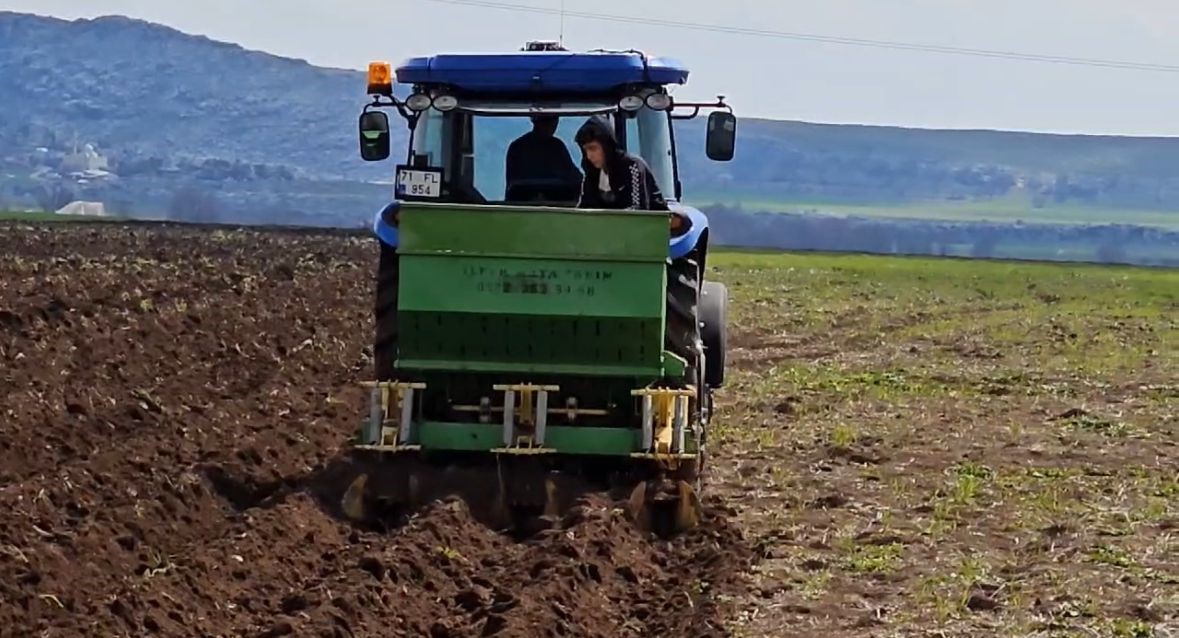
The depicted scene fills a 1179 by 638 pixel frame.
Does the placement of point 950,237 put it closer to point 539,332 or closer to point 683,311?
point 683,311

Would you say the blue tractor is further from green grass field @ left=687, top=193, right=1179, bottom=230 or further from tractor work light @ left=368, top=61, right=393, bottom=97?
green grass field @ left=687, top=193, right=1179, bottom=230

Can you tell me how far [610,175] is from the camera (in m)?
11.1

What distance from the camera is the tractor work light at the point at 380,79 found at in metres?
11.5

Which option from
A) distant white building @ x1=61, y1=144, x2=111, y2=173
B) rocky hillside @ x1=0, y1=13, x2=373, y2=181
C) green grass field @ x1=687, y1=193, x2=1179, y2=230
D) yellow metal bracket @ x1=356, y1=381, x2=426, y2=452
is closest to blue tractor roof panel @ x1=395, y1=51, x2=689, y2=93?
yellow metal bracket @ x1=356, y1=381, x2=426, y2=452

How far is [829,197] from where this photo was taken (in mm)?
137125

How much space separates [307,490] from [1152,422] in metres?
7.91

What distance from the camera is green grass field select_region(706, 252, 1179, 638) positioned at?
9.05 meters

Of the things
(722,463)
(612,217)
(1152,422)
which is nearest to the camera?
(612,217)

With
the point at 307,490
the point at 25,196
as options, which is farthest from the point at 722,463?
the point at 25,196

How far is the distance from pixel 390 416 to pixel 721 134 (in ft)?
8.23

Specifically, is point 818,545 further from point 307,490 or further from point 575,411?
point 307,490

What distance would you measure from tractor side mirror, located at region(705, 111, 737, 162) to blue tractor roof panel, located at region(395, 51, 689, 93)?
34 cm

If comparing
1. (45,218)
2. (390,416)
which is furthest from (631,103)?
(45,218)

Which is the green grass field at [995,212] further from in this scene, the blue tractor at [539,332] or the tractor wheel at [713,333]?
the blue tractor at [539,332]
